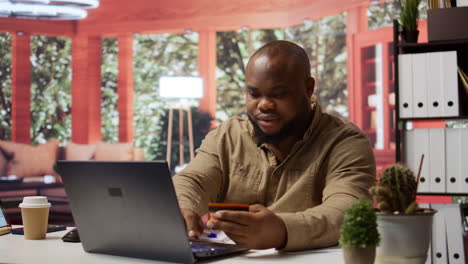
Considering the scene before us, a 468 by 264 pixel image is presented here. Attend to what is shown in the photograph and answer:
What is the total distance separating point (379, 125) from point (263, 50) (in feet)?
18.6

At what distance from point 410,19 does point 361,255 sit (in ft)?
6.88

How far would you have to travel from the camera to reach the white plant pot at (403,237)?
3.69ft

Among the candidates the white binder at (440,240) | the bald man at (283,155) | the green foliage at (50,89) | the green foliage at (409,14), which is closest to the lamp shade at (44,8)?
the green foliage at (50,89)

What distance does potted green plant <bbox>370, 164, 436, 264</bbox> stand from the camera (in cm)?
112

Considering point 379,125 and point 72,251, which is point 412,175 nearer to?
point 72,251

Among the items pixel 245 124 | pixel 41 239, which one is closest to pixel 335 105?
pixel 245 124

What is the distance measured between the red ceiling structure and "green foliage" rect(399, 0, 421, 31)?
5.50 metres

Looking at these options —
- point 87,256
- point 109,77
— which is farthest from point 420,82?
point 109,77

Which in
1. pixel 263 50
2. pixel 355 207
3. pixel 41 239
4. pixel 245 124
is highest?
pixel 263 50

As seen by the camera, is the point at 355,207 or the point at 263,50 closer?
the point at 355,207

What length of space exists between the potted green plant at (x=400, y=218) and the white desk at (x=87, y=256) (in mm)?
183

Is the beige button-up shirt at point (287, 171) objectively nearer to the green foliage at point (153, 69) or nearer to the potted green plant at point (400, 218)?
the potted green plant at point (400, 218)

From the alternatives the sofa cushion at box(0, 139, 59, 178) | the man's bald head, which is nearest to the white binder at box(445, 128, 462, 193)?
the man's bald head

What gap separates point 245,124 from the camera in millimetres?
2016
